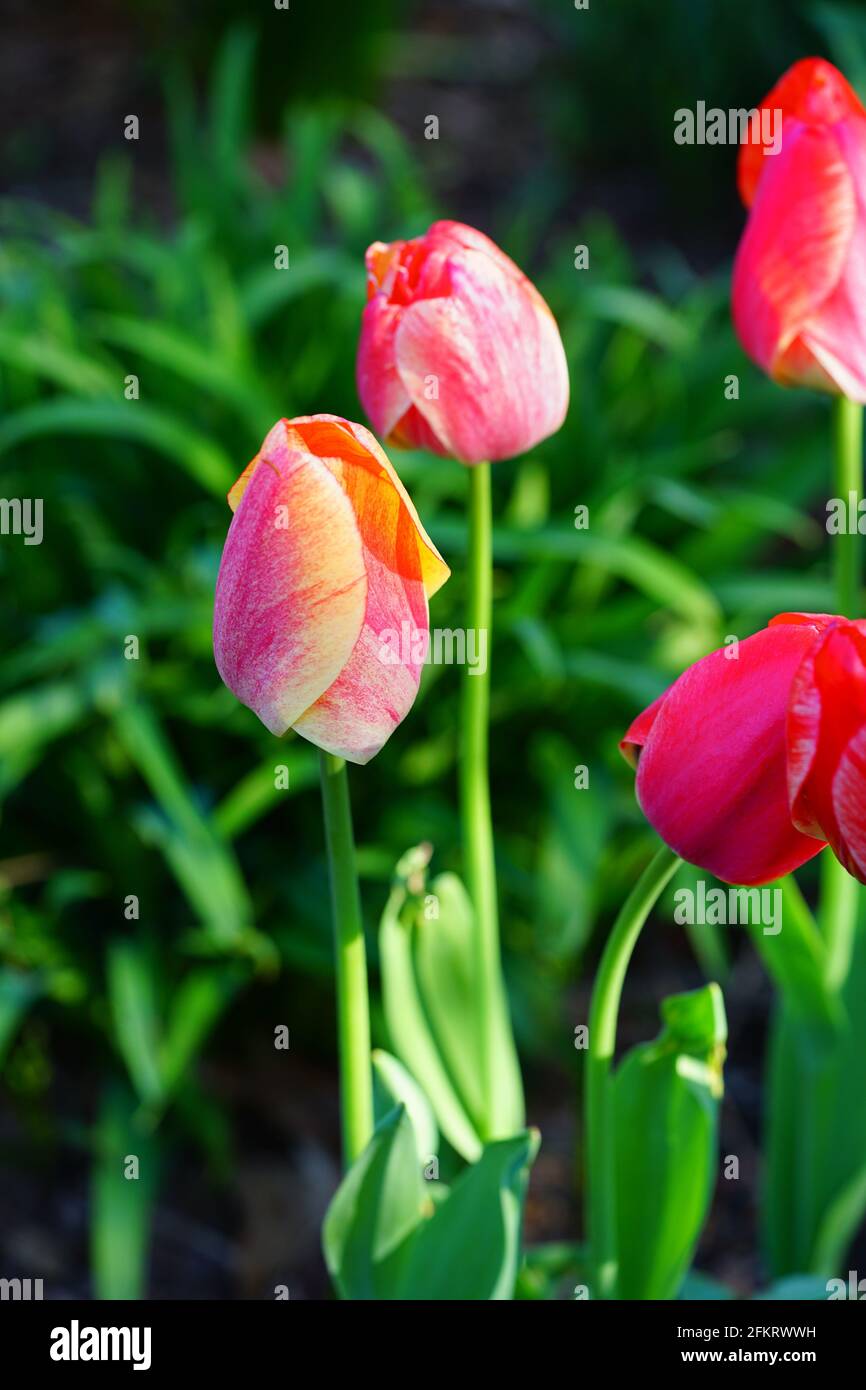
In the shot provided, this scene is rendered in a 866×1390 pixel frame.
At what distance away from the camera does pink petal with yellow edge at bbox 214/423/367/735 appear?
534 mm

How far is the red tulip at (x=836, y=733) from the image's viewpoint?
50cm

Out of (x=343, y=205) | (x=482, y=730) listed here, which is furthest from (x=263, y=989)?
(x=343, y=205)

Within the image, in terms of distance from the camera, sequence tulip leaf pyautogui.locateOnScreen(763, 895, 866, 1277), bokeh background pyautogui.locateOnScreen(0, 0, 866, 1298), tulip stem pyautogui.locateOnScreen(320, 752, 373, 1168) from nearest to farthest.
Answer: tulip stem pyautogui.locateOnScreen(320, 752, 373, 1168) < tulip leaf pyautogui.locateOnScreen(763, 895, 866, 1277) < bokeh background pyautogui.locateOnScreen(0, 0, 866, 1298)

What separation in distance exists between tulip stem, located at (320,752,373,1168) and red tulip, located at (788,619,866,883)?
198 millimetres

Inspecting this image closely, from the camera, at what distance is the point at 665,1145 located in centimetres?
81

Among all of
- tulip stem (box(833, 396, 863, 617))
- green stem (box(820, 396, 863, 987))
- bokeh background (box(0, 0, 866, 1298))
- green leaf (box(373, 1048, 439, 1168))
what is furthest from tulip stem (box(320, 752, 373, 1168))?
bokeh background (box(0, 0, 866, 1298))

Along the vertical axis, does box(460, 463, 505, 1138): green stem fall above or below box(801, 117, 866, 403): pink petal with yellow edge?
below

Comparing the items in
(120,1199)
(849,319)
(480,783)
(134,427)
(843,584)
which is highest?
(134,427)

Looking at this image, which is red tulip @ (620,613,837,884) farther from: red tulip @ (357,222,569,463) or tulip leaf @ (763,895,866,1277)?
tulip leaf @ (763,895,866,1277)

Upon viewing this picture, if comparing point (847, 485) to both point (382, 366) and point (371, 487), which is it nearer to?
point (382, 366)

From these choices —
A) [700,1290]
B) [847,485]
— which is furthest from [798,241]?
[700,1290]

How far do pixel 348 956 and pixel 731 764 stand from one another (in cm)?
21

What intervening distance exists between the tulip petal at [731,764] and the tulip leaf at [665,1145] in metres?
0.19
